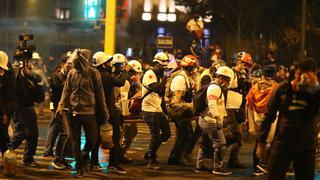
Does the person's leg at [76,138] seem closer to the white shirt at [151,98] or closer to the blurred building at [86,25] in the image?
the white shirt at [151,98]

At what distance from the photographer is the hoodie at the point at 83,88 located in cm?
1047

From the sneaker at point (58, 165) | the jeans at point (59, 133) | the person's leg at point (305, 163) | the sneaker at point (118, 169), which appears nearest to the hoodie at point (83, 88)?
the jeans at point (59, 133)

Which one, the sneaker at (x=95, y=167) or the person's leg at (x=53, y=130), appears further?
the person's leg at (x=53, y=130)

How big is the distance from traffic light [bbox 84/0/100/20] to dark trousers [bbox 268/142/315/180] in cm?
2974

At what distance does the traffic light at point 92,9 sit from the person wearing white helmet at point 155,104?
24890mm

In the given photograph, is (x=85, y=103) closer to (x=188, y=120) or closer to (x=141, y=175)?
(x=141, y=175)

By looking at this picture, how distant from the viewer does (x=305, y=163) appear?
7383 mm

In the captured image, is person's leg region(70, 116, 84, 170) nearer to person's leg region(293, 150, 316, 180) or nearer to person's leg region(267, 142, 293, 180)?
person's leg region(267, 142, 293, 180)

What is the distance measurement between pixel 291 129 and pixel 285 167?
1.38 ft

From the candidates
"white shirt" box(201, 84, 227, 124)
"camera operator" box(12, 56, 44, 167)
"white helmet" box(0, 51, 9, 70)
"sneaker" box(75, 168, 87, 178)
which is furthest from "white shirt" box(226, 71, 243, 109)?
"white helmet" box(0, 51, 9, 70)

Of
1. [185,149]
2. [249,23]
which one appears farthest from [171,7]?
[185,149]

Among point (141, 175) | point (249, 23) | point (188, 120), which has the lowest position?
point (141, 175)

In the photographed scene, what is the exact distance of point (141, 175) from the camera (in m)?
11.3

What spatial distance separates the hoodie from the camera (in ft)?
34.3
